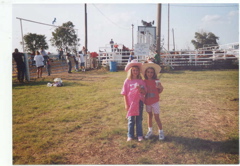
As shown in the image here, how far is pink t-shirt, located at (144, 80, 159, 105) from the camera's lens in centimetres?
299

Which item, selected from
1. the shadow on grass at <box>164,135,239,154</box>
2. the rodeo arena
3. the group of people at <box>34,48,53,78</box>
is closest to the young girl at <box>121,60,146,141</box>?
the shadow on grass at <box>164,135,239,154</box>

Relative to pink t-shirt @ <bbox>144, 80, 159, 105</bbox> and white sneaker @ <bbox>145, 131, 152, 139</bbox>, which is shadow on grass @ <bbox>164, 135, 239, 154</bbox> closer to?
white sneaker @ <bbox>145, 131, 152, 139</bbox>

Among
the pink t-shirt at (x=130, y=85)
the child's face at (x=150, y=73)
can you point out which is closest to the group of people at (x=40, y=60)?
the pink t-shirt at (x=130, y=85)

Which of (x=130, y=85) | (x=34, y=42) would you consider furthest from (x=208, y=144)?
(x=34, y=42)

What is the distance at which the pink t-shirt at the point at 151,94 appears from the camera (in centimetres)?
299

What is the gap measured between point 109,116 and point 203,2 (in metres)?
3.10

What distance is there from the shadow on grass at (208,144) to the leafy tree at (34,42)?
7174 millimetres

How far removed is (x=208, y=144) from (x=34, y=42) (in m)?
8.70

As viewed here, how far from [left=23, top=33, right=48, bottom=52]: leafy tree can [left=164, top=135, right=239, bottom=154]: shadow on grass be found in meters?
7.17

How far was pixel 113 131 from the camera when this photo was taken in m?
3.37

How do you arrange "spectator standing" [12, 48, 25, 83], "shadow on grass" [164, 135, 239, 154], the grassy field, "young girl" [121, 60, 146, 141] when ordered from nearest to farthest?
the grassy field → "shadow on grass" [164, 135, 239, 154] → "young girl" [121, 60, 146, 141] → "spectator standing" [12, 48, 25, 83]

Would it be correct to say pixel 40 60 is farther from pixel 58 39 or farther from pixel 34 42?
pixel 58 39
